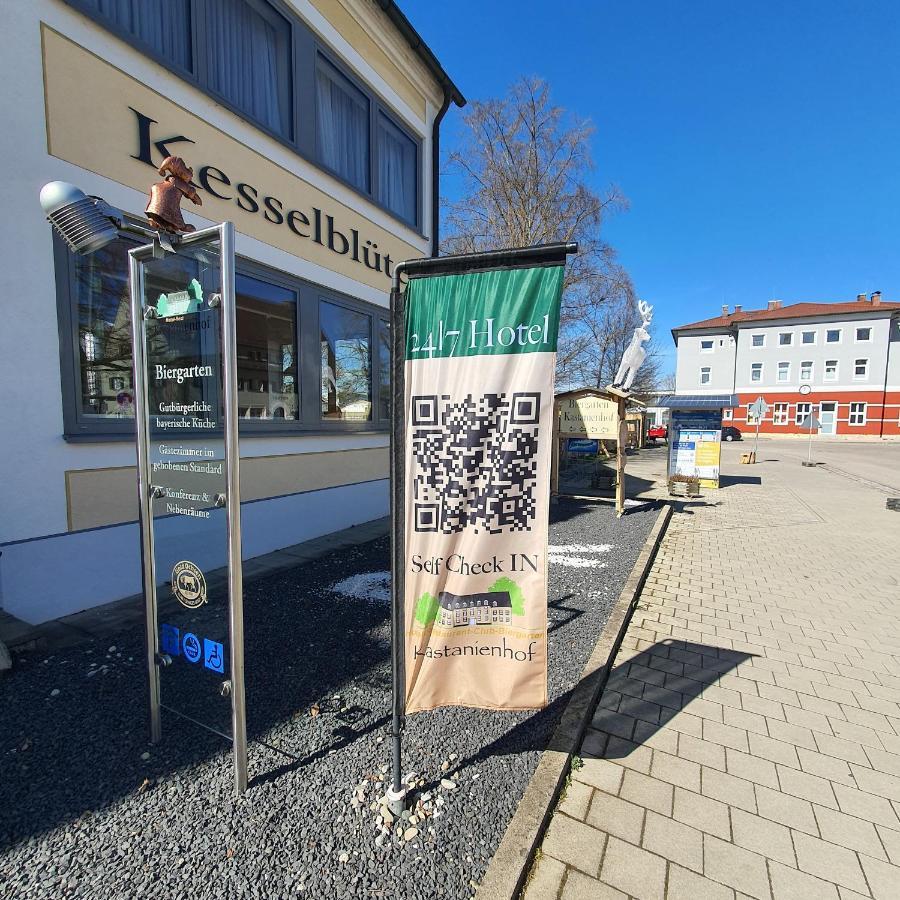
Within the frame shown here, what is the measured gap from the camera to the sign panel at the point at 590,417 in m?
8.84

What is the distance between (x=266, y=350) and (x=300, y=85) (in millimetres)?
3471

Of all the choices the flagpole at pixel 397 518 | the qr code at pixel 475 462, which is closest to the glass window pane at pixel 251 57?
the flagpole at pixel 397 518

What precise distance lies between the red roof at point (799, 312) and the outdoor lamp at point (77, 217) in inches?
2324

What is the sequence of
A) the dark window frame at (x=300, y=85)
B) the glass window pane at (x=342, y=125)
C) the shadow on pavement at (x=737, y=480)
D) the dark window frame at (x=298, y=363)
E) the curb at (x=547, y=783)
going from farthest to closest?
the shadow on pavement at (x=737, y=480)
the glass window pane at (x=342, y=125)
the dark window frame at (x=300, y=85)
the dark window frame at (x=298, y=363)
the curb at (x=547, y=783)

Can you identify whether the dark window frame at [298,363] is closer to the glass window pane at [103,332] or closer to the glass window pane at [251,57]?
the glass window pane at [103,332]

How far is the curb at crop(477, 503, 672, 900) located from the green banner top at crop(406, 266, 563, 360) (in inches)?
77.9

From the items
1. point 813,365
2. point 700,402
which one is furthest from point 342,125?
point 813,365

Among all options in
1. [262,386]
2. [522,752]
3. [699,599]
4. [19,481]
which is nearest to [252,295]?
[262,386]

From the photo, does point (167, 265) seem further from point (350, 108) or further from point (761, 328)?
point (761, 328)

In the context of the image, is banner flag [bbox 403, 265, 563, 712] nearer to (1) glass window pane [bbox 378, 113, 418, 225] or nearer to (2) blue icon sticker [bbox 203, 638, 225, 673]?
(2) blue icon sticker [bbox 203, 638, 225, 673]

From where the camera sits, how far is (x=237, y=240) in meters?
5.42

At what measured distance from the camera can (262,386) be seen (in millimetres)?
6180

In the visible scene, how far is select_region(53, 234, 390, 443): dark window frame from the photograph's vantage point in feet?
13.1

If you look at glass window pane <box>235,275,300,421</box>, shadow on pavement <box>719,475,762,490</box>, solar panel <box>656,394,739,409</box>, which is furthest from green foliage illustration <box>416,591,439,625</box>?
shadow on pavement <box>719,475,762,490</box>
